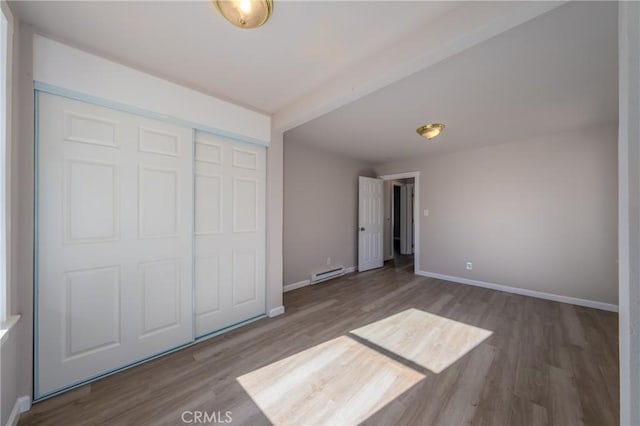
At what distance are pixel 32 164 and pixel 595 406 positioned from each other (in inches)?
150

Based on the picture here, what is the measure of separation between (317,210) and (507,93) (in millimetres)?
2849

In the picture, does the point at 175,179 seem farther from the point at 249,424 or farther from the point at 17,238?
the point at 249,424

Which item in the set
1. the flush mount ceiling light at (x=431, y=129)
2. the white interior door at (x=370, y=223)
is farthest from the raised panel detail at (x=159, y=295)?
the white interior door at (x=370, y=223)

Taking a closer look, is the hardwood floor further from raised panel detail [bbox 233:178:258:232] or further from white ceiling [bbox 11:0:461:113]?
white ceiling [bbox 11:0:461:113]

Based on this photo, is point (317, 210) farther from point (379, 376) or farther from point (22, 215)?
point (22, 215)

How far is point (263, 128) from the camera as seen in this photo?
2.64 meters

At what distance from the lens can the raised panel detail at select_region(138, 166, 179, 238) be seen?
6.26 ft

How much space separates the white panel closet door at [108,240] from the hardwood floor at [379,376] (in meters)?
0.21

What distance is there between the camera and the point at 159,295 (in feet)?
6.58

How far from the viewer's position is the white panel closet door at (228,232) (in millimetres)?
2271

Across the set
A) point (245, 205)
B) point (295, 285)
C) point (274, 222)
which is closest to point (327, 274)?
point (295, 285)

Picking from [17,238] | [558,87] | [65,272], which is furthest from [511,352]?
[17,238]

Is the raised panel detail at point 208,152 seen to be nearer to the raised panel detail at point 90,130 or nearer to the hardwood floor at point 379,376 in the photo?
the raised panel detail at point 90,130

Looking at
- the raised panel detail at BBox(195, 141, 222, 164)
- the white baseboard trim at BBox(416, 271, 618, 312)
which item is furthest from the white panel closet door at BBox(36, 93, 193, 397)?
the white baseboard trim at BBox(416, 271, 618, 312)
